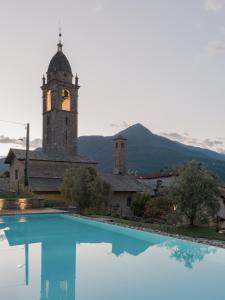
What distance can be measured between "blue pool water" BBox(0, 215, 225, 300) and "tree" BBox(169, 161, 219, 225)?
7.91m

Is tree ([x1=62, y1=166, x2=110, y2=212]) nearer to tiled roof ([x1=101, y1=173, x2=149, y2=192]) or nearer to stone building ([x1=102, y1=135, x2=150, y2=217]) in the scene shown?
stone building ([x1=102, y1=135, x2=150, y2=217])

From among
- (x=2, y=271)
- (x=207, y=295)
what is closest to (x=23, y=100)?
(x=2, y=271)

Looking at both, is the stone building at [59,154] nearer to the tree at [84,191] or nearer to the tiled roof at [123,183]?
the tiled roof at [123,183]

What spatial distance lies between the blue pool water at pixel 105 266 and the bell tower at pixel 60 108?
33023 mm

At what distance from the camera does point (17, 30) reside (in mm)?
24906

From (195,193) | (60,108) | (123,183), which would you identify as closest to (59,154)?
(123,183)

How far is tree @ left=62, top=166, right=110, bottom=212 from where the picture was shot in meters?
23.9

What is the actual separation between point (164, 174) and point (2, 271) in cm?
3401

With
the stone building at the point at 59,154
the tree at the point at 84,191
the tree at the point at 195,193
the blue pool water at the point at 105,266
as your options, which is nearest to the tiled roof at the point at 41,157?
the stone building at the point at 59,154

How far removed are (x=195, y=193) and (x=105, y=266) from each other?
12732 mm

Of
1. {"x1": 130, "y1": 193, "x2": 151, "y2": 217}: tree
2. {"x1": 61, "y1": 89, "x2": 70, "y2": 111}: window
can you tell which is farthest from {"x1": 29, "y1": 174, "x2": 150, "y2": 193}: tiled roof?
{"x1": 61, "y1": 89, "x2": 70, "y2": 111}: window

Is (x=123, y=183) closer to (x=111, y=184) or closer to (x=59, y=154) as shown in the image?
(x=111, y=184)

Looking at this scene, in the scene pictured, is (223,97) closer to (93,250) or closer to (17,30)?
(17,30)

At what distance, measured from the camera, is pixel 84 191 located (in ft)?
78.7
